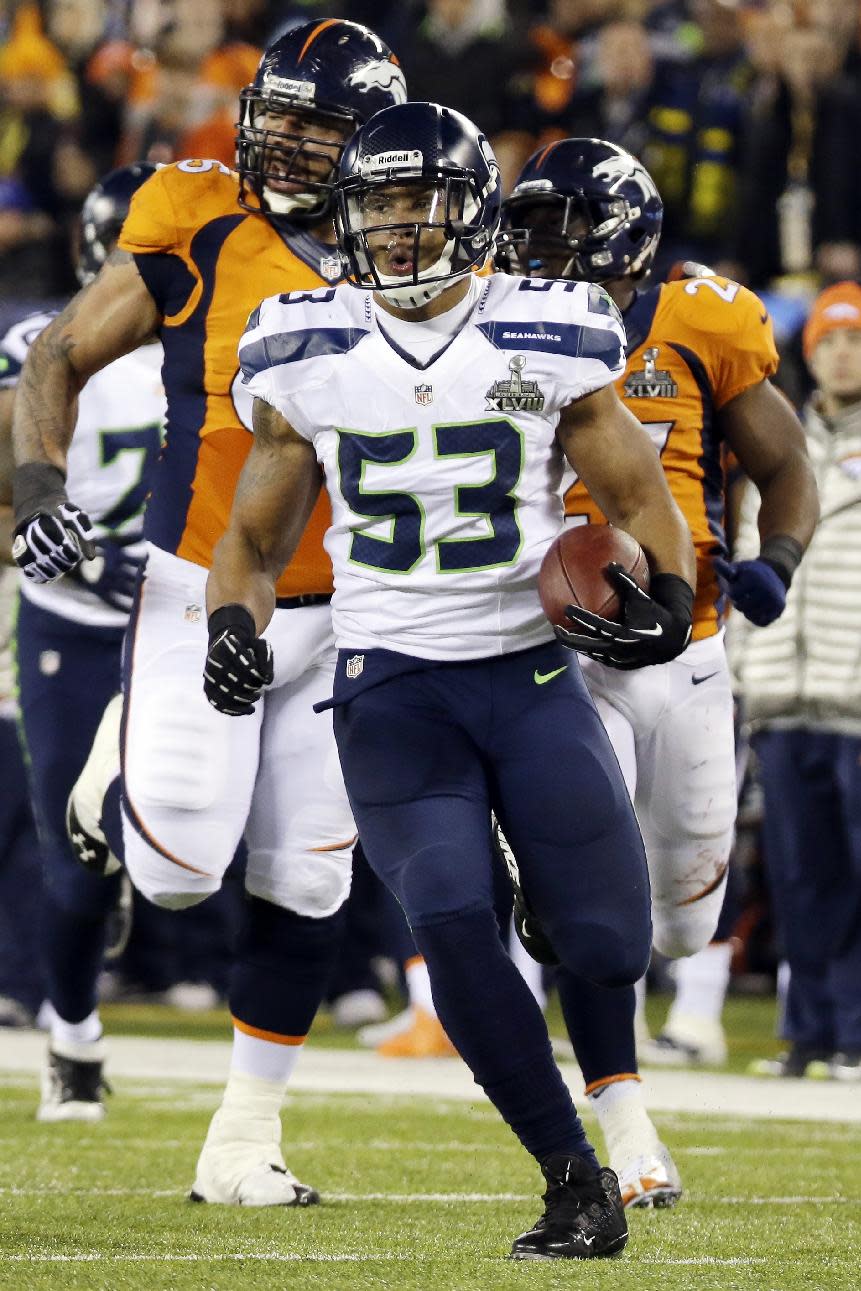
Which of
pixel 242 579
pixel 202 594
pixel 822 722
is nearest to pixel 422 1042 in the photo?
pixel 822 722

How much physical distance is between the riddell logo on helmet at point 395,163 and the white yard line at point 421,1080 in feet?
9.31

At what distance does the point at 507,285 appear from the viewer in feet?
12.2

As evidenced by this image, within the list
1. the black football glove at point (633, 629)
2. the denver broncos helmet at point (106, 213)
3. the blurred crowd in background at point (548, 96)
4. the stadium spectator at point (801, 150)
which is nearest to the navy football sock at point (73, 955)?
the denver broncos helmet at point (106, 213)

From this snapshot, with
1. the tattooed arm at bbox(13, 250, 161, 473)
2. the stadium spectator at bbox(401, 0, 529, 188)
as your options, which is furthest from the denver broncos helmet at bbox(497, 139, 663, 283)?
the stadium spectator at bbox(401, 0, 529, 188)

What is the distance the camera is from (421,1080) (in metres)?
6.40

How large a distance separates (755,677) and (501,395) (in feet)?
11.4

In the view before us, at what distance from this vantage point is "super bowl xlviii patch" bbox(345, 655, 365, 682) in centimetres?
364

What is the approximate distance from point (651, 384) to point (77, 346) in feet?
3.48

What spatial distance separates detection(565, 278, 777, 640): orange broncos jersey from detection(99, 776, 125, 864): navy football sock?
43.6 inches

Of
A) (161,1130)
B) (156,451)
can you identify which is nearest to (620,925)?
(161,1130)

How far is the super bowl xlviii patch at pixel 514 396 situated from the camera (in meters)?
3.58

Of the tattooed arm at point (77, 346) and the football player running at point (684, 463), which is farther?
the football player running at point (684, 463)

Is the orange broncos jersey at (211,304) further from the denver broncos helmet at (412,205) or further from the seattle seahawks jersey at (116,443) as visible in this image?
the seattle seahawks jersey at (116,443)

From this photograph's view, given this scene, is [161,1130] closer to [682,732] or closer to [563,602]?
[682,732]
